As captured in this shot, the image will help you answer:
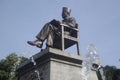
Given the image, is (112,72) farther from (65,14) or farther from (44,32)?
(44,32)

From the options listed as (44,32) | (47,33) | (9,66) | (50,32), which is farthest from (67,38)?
(9,66)

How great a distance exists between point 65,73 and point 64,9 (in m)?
3.02

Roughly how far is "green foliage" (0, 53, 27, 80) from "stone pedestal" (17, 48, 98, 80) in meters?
15.8

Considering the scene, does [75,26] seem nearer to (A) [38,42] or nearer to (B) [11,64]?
(A) [38,42]

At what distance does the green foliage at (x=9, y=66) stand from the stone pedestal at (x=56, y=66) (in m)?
15.8

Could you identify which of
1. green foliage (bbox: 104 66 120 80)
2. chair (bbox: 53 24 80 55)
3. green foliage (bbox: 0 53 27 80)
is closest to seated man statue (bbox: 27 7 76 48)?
chair (bbox: 53 24 80 55)

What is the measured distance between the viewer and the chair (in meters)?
11.6

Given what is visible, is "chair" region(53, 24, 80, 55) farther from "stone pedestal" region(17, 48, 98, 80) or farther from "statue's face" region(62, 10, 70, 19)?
"stone pedestal" region(17, 48, 98, 80)

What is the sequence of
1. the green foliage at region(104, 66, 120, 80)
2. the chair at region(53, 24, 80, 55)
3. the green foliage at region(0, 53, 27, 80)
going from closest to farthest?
the chair at region(53, 24, 80, 55) → the green foliage at region(0, 53, 27, 80) → the green foliage at region(104, 66, 120, 80)

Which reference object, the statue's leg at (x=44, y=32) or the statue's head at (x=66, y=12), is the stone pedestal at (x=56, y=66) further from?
the statue's head at (x=66, y=12)

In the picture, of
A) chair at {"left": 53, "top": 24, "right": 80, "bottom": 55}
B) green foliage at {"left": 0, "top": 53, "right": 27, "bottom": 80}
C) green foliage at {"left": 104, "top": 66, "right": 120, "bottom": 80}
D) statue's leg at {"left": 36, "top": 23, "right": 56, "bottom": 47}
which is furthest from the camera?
green foliage at {"left": 104, "top": 66, "right": 120, "bottom": 80}

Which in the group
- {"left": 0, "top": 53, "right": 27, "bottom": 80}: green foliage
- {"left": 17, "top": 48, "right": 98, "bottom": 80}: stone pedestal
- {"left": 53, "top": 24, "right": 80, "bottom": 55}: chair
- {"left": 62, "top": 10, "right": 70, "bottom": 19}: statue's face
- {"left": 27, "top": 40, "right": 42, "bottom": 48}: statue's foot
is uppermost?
{"left": 0, "top": 53, "right": 27, "bottom": 80}: green foliage

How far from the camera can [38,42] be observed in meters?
11.4

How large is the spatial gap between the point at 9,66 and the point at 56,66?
1771 cm
